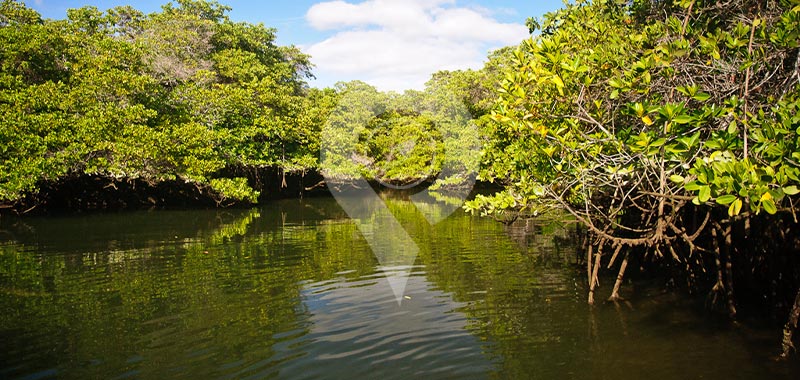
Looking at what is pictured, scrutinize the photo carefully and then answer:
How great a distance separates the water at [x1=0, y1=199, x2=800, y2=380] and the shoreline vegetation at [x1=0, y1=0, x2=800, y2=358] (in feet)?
2.79

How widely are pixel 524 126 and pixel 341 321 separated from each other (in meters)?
3.49

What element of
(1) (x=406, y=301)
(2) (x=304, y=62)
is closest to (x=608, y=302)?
(1) (x=406, y=301)

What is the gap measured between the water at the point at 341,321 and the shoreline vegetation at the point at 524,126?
0.85 m

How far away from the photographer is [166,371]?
18.1 feet

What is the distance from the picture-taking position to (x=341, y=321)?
7.20 metres

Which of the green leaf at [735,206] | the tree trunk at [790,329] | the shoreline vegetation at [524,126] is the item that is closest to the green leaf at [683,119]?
the shoreline vegetation at [524,126]

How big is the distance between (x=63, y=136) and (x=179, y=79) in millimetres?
8656

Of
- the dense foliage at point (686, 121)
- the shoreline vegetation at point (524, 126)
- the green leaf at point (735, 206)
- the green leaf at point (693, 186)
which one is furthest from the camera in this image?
the shoreline vegetation at point (524, 126)

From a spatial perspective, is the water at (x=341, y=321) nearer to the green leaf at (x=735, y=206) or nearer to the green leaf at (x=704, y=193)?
the green leaf at (x=735, y=206)

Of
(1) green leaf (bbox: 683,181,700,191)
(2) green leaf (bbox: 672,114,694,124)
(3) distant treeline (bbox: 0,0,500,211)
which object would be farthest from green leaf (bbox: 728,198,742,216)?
(3) distant treeline (bbox: 0,0,500,211)

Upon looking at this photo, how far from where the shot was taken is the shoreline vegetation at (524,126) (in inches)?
208

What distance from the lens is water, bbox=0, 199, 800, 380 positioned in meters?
5.55

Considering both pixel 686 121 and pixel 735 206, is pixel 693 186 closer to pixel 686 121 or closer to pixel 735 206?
pixel 735 206

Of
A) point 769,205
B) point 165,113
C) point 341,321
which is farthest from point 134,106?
point 769,205
